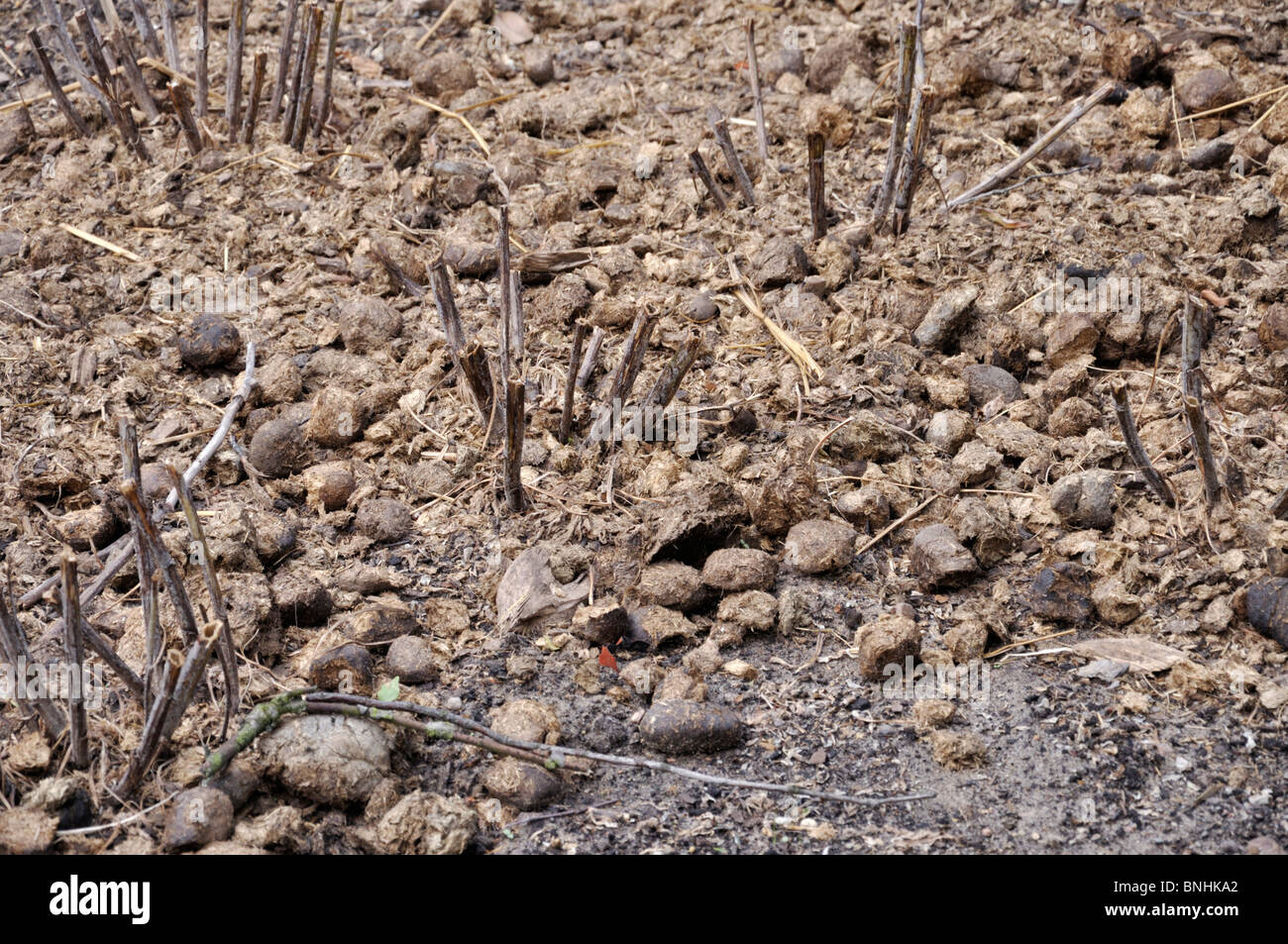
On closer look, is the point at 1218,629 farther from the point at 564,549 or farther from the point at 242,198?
the point at 242,198

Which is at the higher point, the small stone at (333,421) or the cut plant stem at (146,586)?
the small stone at (333,421)

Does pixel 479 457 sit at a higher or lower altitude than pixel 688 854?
higher

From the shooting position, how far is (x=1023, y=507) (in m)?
2.51

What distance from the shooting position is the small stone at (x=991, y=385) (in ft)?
9.30

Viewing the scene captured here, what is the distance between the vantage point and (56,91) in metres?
3.88

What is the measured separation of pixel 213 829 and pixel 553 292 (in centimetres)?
194

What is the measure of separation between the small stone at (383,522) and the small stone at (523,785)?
0.84 metres

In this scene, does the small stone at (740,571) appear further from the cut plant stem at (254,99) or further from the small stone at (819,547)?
the cut plant stem at (254,99)

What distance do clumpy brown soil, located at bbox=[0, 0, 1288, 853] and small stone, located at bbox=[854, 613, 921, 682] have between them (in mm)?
18

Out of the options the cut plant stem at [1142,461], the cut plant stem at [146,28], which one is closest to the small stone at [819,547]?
the cut plant stem at [1142,461]

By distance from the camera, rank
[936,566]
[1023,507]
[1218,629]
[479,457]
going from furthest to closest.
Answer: [479,457] < [1023,507] < [936,566] < [1218,629]

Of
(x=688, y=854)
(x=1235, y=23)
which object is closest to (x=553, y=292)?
(x=688, y=854)
